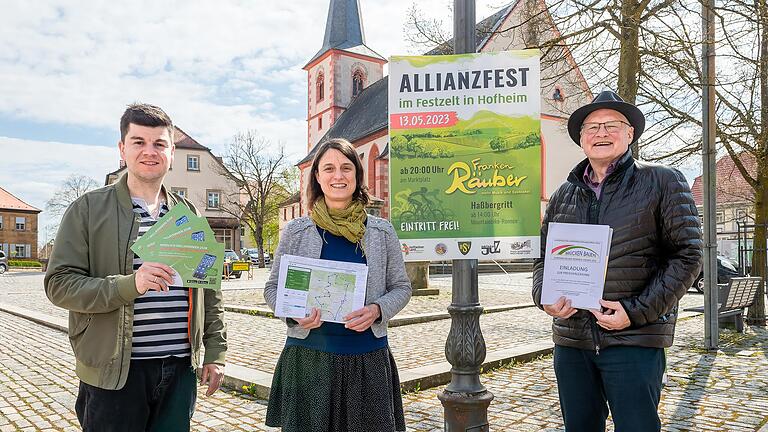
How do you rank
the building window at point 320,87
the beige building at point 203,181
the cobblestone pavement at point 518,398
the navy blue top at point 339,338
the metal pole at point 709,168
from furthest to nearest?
the beige building at point 203,181 → the building window at point 320,87 → the metal pole at point 709,168 → the cobblestone pavement at point 518,398 → the navy blue top at point 339,338

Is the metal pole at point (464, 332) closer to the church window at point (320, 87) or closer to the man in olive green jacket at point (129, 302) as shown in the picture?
the man in olive green jacket at point (129, 302)

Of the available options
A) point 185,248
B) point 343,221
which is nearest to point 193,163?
point 343,221

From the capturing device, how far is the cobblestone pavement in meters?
5.08

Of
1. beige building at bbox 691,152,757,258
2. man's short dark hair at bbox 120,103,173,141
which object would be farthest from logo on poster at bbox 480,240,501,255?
beige building at bbox 691,152,757,258

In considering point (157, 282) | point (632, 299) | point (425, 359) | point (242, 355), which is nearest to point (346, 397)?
point (157, 282)

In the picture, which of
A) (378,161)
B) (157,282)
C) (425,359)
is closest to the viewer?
(157,282)

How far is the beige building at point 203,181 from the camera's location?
56719 millimetres

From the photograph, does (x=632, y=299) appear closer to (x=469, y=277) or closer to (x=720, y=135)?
(x=469, y=277)

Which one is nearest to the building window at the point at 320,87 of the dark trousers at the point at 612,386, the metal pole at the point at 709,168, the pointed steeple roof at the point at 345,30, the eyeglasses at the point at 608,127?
the pointed steeple roof at the point at 345,30

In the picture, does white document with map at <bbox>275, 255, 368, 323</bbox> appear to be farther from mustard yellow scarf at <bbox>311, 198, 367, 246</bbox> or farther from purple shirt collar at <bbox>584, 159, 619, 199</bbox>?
purple shirt collar at <bbox>584, 159, 619, 199</bbox>

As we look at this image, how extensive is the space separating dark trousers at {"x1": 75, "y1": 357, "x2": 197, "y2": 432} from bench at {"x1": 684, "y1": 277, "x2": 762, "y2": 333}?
8726 mm

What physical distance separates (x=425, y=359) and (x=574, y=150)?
36786mm

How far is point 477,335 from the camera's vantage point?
13.8 feet

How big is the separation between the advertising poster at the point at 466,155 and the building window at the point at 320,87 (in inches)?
1993
